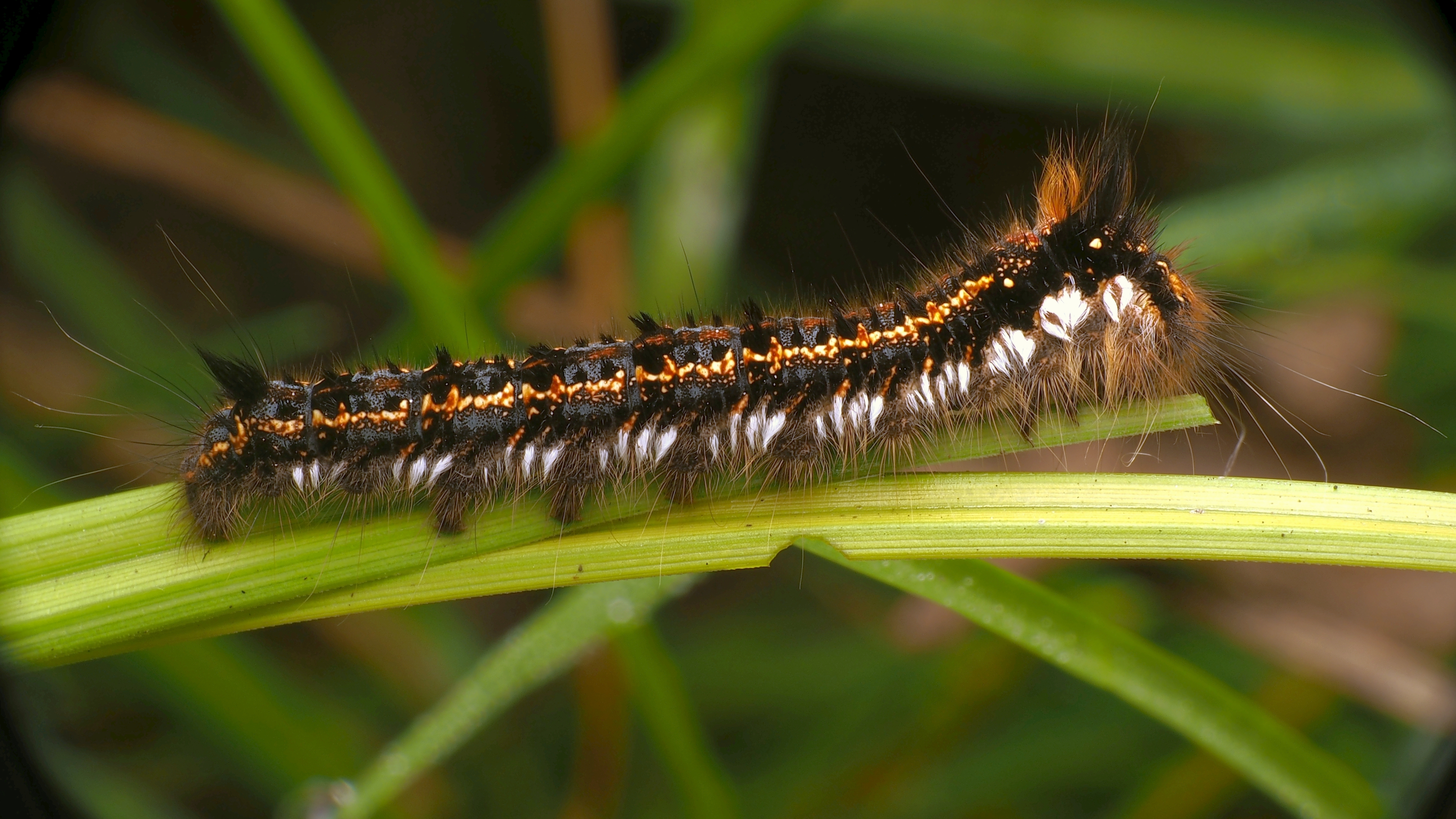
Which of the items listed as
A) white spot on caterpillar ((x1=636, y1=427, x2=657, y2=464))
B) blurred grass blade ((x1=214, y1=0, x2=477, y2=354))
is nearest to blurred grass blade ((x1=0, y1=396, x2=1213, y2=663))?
white spot on caterpillar ((x1=636, y1=427, x2=657, y2=464))

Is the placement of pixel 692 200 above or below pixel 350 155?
above

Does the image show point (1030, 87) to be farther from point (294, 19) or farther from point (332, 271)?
point (332, 271)

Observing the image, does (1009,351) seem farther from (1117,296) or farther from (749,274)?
(749,274)

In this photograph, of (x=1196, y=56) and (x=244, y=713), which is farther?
(x=1196, y=56)

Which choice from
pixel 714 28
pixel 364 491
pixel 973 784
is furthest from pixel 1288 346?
pixel 364 491

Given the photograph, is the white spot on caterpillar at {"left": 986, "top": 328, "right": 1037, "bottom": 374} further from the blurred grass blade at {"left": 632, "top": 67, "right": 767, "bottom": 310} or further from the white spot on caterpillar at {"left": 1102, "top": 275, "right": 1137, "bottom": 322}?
the blurred grass blade at {"left": 632, "top": 67, "right": 767, "bottom": 310}

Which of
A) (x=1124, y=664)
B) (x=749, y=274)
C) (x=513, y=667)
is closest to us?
(x=1124, y=664)

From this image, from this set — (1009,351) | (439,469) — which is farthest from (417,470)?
(1009,351)
